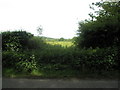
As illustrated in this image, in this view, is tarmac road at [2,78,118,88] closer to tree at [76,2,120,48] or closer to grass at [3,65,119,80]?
grass at [3,65,119,80]

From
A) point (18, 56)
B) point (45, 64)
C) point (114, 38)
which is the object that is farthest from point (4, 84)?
point (114, 38)

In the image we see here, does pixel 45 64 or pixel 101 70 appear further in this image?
pixel 45 64

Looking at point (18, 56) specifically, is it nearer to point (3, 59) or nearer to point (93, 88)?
point (3, 59)

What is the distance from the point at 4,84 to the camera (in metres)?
4.02

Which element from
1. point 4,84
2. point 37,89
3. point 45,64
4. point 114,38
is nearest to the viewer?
point 37,89

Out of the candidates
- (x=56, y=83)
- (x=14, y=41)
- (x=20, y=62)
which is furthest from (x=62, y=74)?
(x=14, y=41)

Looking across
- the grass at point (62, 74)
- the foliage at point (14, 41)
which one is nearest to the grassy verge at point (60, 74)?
the grass at point (62, 74)

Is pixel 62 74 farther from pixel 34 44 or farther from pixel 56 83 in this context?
pixel 34 44

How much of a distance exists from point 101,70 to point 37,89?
9.41ft

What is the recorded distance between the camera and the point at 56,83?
415 cm

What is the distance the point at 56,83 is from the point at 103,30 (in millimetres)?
4443

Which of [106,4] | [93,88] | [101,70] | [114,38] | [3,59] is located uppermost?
[106,4]

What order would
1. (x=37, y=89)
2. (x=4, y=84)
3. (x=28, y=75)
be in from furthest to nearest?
(x=28, y=75)
(x=4, y=84)
(x=37, y=89)

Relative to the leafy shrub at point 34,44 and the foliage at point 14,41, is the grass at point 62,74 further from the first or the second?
the leafy shrub at point 34,44
